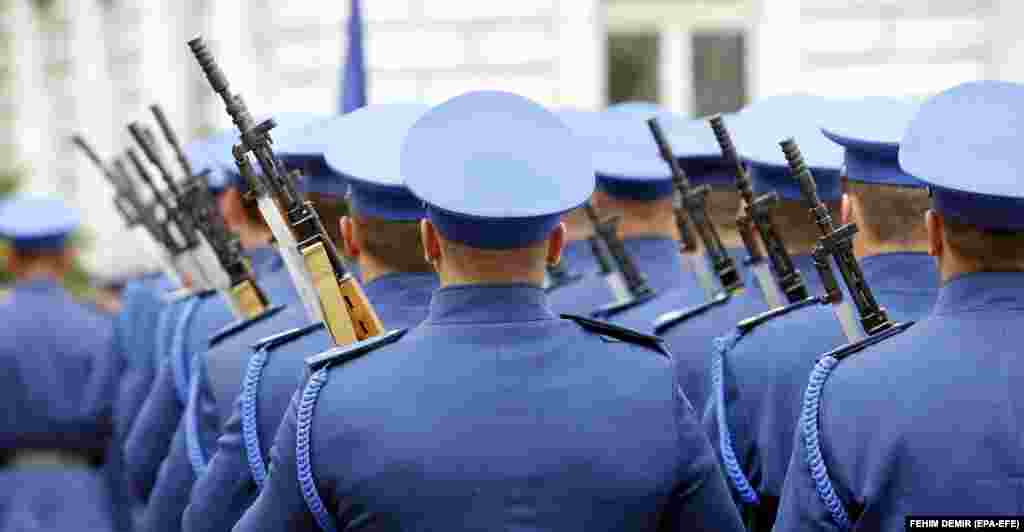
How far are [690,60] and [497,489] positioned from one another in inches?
446

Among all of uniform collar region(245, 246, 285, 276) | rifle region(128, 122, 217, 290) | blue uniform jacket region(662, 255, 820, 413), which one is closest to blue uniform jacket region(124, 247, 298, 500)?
rifle region(128, 122, 217, 290)

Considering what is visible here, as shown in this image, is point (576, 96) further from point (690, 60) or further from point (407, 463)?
point (407, 463)

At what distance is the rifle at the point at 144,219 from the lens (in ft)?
24.8

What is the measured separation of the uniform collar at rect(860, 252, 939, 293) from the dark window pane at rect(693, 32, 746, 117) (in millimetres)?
9910

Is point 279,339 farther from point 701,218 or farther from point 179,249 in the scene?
point 179,249

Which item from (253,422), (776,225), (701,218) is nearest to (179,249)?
(701,218)

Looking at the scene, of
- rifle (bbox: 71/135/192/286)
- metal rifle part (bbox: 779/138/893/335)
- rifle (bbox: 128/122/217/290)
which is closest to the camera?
metal rifle part (bbox: 779/138/893/335)

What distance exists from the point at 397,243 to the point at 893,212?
1.06 metres

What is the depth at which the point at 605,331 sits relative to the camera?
365 centimetres

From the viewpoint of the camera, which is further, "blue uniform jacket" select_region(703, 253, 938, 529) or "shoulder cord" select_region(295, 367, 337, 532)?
"blue uniform jacket" select_region(703, 253, 938, 529)

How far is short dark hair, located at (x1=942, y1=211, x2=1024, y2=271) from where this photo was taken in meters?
3.57

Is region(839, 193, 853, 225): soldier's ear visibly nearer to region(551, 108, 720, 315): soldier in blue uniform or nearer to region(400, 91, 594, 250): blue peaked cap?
region(400, 91, 594, 250): blue peaked cap

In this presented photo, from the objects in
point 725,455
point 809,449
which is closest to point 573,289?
point 725,455

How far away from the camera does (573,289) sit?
6910mm
